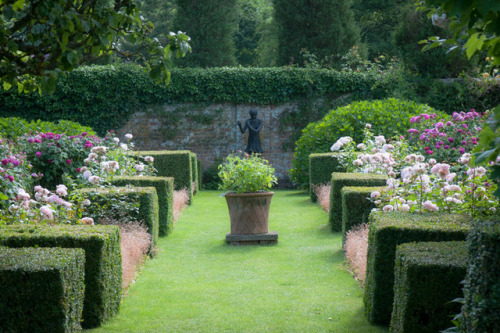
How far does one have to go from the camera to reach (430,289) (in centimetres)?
340

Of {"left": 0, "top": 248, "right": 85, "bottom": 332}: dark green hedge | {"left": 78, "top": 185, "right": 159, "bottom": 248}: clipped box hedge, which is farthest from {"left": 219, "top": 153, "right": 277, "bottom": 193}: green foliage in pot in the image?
{"left": 0, "top": 248, "right": 85, "bottom": 332}: dark green hedge

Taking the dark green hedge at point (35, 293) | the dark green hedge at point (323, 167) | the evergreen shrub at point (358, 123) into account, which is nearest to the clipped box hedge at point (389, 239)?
the dark green hedge at point (35, 293)

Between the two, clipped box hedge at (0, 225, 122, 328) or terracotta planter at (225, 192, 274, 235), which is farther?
terracotta planter at (225, 192, 274, 235)

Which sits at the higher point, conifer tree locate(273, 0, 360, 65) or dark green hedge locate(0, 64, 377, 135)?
conifer tree locate(273, 0, 360, 65)

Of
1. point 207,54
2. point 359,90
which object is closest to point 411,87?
point 359,90

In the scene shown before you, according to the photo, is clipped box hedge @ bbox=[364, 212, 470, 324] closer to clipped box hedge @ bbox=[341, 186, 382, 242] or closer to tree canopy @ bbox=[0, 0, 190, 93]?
tree canopy @ bbox=[0, 0, 190, 93]

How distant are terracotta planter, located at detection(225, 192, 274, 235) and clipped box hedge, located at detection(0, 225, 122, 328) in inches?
130

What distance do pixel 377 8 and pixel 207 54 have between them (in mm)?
8056

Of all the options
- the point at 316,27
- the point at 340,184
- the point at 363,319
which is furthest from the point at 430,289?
the point at 316,27

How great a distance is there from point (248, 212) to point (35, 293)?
441cm

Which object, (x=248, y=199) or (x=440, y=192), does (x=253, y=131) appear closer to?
(x=248, y=199)

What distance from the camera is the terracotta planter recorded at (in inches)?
307

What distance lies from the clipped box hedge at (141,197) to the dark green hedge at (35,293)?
2.82 m

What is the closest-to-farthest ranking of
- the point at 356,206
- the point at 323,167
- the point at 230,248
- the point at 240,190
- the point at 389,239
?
1. the point at 389,239
2. the point at 356,206
3. the point at 230,248
4. the point at 240,190
5. the point at 323,167
